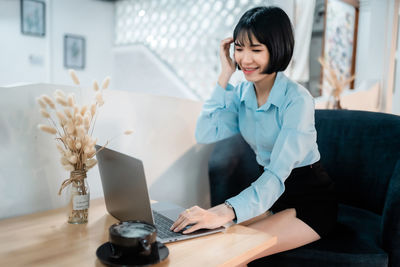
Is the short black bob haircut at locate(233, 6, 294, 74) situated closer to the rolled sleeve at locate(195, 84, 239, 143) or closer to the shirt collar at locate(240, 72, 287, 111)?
the shirt collar at locate(240, 72, 287, 111)

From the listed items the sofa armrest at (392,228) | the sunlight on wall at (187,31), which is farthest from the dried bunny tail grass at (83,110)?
the sunlight on wall at (187,31)

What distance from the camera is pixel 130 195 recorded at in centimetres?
90

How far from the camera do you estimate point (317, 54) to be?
16.9ft

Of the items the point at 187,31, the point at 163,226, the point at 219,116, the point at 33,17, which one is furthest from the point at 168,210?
the point at 33,17

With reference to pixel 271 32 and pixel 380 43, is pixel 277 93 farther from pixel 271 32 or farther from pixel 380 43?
pixel 380 43

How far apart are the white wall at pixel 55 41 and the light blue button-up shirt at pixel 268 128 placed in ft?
15.6

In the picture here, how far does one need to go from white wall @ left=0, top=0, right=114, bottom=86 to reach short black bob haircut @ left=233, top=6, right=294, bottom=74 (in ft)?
16.3

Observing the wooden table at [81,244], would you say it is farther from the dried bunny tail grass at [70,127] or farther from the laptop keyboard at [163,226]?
the dried bunny tail grass at [70,127]

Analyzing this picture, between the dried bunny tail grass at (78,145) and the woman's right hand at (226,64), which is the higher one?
the woman's right hand at (226,64)

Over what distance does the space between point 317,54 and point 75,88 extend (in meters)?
4.57

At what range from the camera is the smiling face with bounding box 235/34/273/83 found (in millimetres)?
1141

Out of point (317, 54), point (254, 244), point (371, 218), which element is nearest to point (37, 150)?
point (254, 244)

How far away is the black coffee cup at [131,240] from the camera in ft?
2.27

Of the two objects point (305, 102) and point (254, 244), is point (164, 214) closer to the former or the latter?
point (254, 244)
